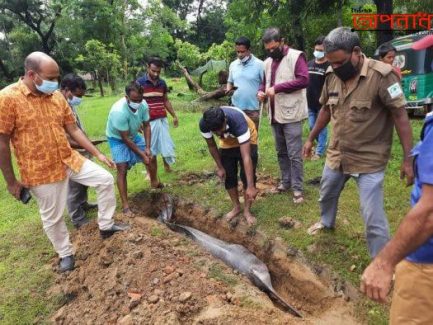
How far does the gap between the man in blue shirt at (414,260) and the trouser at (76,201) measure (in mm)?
4082

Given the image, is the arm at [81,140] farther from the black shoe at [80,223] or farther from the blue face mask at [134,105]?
the black shoe at [80,223]

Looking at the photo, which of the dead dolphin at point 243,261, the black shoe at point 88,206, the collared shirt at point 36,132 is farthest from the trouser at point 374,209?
the black shoe at point 88,206

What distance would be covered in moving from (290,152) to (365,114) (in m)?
1.70

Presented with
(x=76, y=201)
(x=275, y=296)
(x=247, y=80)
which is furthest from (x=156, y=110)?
(x=275, y=296)

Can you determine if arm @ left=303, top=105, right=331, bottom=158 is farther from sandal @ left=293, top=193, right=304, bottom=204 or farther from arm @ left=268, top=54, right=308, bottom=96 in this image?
sandal @ left=293, top=193, right=304, bottom=204

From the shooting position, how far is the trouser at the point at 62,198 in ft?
12.9

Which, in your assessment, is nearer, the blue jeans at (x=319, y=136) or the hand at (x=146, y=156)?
the hand at (x=146, y=156)

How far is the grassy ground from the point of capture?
12.6 feet

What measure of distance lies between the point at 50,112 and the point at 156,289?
1.93 m

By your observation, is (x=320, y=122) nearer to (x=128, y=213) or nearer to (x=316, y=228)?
(x=316, y=228)

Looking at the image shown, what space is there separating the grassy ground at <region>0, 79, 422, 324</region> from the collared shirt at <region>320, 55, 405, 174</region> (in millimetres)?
1001

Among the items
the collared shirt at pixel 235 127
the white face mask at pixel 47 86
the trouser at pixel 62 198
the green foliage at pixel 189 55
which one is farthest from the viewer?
the green foliage at pixel 189 55

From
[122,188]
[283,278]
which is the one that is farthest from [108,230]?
[283,278]

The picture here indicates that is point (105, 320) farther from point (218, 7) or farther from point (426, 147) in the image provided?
point (218, 7)
